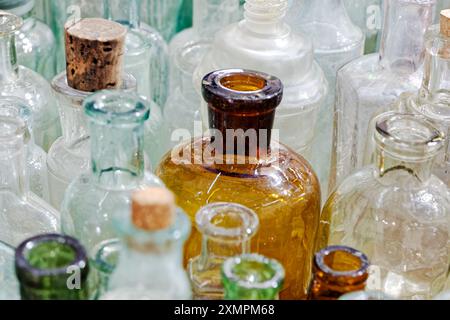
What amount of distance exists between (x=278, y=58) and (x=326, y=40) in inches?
5.7

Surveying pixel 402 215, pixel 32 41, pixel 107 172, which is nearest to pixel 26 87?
pixel 32 41

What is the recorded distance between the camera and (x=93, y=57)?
2.14 ft

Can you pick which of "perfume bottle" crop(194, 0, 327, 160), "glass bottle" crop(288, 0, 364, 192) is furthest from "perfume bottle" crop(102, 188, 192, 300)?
"glass bottle" crop(288, 0, 364, 192)

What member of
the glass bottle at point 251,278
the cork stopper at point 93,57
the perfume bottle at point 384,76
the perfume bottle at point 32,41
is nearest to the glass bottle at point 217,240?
the glass bottle at point 251,278

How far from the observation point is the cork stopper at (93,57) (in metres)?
0.65

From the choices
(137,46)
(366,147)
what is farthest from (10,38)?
(366,147)

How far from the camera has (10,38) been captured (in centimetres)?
77

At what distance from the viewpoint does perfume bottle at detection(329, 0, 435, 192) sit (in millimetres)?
808

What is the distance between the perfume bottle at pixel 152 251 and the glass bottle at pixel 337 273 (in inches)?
3.7

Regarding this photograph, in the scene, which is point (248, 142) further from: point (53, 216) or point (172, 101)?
point (172, 101)

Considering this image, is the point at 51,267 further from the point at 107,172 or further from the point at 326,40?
the point at 326,40

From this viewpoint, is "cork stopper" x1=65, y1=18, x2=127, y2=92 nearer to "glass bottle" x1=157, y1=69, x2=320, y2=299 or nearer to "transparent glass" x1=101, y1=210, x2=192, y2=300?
"glass bottle" x1=157, y1=69, x2=320, y2=299

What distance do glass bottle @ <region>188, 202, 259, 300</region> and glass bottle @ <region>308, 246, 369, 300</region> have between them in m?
0.05
